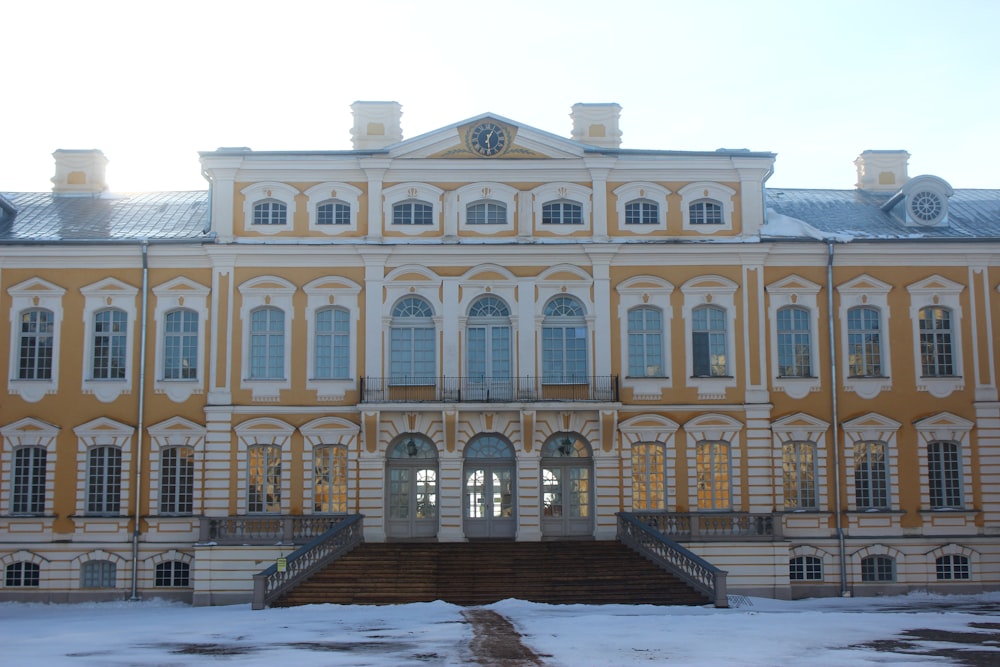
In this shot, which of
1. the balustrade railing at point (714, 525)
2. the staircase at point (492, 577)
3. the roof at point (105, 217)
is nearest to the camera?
the staircase at point (492, 577)

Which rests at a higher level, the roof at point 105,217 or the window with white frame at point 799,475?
the roof at point 105,217

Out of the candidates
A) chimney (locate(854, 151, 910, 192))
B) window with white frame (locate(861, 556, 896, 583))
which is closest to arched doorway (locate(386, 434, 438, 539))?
window with white frame (locate(861, 556, 896, 583))

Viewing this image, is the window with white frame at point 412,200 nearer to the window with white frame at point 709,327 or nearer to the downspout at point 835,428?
the window with white frame at point 709,327

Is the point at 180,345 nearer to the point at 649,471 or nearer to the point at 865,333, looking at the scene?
the point at 649,471

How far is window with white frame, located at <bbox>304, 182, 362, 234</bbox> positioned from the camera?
113ft

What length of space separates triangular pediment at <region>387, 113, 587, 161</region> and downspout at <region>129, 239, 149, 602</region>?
8.35 meters

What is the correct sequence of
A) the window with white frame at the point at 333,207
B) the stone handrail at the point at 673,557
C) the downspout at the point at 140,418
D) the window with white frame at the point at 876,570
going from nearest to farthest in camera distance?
the stone handrail at the point at 673,557 → the downspout at the point at 140,418 → the window with white frame at the point at 876,570 → the window with white frame at the point at 333,207

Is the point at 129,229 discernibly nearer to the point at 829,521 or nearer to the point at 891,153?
the point at 829,521

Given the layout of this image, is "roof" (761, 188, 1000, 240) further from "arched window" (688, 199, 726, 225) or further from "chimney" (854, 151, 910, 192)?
"arched window" (688, 199, 726, 225)

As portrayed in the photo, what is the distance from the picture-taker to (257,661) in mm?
18844

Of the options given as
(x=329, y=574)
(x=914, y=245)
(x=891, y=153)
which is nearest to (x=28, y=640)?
(x=329, y=574)

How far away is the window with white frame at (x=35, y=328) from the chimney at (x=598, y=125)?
54.9 feet

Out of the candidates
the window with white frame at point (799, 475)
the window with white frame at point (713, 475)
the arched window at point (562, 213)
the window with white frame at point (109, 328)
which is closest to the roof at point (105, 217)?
the window with white frame at point (109, 328)

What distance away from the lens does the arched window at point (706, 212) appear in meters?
34.9
